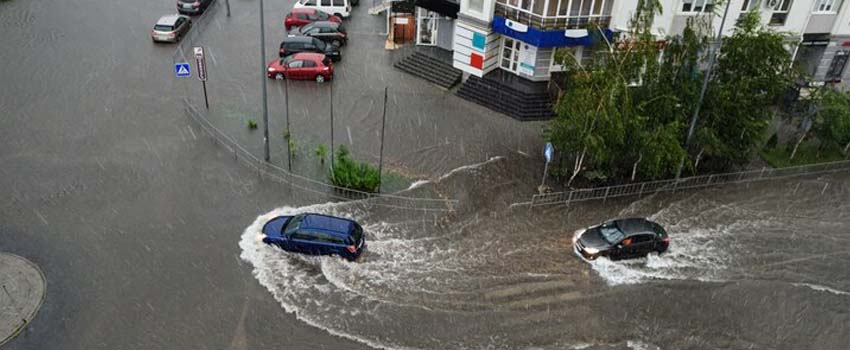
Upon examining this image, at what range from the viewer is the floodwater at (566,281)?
17.5 metres

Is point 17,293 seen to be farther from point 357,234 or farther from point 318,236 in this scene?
point 357,234

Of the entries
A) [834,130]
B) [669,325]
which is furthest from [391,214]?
[834,130]

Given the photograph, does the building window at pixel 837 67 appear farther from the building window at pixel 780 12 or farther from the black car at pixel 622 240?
the black car at pixel 622 240

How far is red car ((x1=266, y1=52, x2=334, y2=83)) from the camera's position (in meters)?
29.6

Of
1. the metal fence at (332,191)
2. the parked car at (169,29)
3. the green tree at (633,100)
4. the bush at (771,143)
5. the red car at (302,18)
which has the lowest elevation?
the metal fence at (332,191)

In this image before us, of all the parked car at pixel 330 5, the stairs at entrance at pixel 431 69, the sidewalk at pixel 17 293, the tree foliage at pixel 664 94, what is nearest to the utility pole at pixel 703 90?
the tree foliage at pixel 664 94

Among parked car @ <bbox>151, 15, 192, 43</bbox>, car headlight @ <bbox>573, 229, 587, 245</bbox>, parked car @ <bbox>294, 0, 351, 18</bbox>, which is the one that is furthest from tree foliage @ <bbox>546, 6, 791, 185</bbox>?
parked car @ <bbox>151, 15, 192, 43</bbox>

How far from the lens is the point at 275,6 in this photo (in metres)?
39.3

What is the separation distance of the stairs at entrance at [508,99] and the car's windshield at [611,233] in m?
8.74

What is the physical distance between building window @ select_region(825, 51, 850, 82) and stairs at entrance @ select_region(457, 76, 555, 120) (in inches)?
585

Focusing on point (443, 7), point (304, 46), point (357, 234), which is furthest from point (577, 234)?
point (304, 46)

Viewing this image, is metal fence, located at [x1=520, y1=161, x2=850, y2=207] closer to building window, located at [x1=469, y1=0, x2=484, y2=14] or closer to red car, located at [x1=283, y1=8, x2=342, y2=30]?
building window, located at [x1=469, y1=0, x2=484, y2=14]

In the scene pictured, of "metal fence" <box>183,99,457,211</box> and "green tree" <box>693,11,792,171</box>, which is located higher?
"green tree" <box>693,11,792,171</box>

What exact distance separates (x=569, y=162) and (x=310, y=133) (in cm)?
1026
